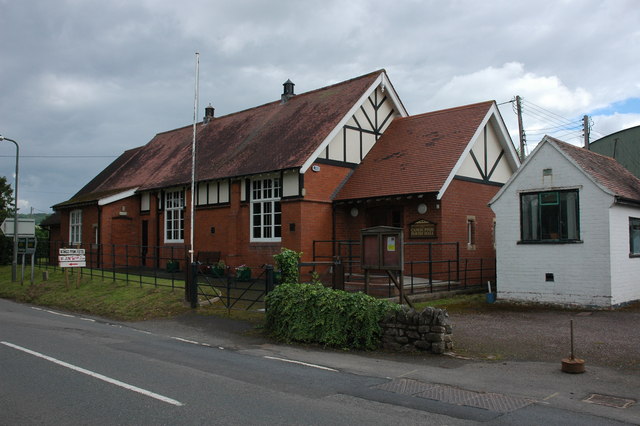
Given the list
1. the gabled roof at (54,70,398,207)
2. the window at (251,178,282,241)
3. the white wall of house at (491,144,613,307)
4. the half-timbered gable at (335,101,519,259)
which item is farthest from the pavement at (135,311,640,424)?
the gabled roof at (54,70,398,207)

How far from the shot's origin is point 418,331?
10.1 meters

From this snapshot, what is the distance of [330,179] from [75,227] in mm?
18006

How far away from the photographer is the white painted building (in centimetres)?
1523

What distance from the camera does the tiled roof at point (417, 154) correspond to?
20.1 metres

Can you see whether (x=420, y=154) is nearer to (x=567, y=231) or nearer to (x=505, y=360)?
(x=567, y=231)

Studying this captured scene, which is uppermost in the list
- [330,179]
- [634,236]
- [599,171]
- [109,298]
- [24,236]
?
[330,179]

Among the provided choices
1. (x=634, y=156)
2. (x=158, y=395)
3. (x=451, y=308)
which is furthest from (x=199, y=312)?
(x=634, y=156)

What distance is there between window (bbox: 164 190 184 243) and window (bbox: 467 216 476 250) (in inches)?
550

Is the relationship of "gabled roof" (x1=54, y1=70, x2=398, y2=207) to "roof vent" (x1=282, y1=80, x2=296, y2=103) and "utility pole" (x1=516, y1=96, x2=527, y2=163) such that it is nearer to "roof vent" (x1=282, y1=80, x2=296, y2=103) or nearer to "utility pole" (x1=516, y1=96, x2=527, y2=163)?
"roof vent" (x1=282, y1=80, x2=296, y2=103)

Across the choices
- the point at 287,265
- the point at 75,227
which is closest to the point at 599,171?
the point at 287,265

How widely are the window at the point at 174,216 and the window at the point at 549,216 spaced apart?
16734 millimetres

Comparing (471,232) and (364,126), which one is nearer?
(471,232)

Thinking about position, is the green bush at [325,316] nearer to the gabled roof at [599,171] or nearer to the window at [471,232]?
the gabled roof at [599,171]

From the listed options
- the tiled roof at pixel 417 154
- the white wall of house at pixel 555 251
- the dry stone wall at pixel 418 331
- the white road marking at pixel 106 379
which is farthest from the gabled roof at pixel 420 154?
the white road marking at pixel 106 379
